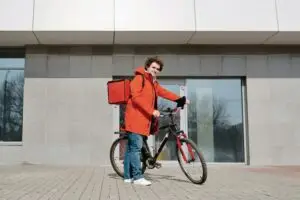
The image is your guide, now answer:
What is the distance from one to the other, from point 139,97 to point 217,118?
586 centimetres

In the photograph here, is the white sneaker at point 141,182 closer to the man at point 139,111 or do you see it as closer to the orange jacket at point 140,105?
the man at point 139,111

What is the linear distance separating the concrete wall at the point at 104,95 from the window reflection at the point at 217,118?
0.36 m

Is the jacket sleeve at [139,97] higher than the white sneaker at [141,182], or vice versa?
the jacket sleeve at [139,97]

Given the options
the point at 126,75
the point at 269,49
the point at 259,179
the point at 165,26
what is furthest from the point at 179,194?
the point at 269,49

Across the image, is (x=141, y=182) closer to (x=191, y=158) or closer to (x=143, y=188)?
(x=143, y=188)

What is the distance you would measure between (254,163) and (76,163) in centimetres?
467

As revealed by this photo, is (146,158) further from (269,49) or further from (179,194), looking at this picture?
(269,49)

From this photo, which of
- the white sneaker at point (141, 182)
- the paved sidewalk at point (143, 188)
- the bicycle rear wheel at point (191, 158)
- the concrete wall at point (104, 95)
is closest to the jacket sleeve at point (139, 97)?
the bicycle rear wheel at point (191, 158)

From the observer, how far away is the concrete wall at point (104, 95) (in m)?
11.5

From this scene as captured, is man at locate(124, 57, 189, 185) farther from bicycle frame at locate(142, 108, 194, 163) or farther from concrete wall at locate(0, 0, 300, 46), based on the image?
concrete wall at locate(0, 0, 300, 46)

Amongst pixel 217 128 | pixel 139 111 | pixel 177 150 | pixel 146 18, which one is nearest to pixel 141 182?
pixel 177 150

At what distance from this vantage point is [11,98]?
1219 centimetres

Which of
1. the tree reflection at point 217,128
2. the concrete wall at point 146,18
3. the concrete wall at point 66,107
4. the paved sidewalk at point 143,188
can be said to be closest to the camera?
the paved sidewalk at point 143,188

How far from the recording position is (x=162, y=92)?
709 cm
